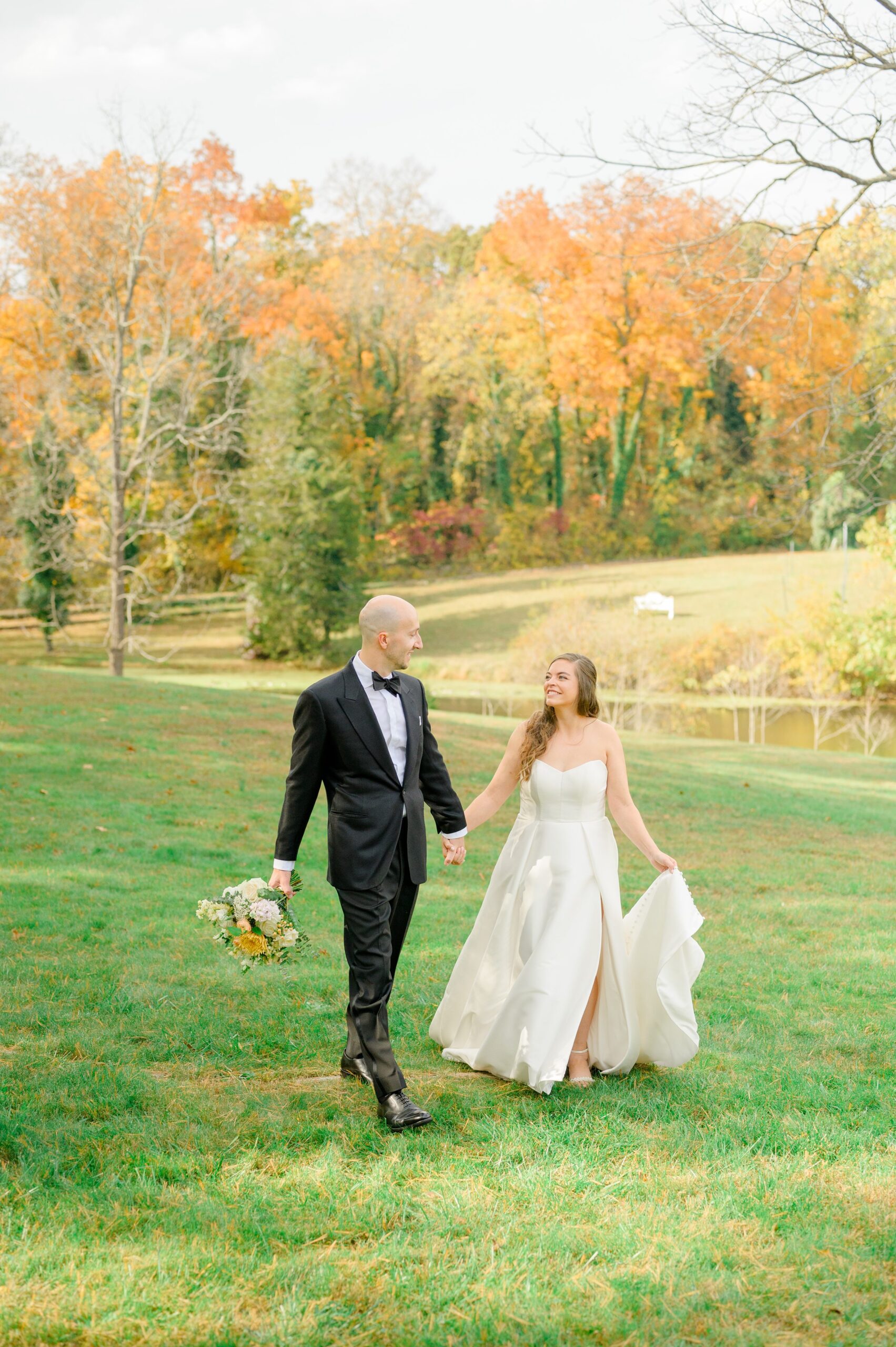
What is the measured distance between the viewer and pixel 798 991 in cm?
662

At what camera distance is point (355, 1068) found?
4.85 metres

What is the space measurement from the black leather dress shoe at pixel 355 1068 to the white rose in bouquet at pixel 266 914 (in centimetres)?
72

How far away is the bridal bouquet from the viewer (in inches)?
176

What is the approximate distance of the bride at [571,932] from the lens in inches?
187

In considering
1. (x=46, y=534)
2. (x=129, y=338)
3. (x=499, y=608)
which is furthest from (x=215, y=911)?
(x=499, y=608)

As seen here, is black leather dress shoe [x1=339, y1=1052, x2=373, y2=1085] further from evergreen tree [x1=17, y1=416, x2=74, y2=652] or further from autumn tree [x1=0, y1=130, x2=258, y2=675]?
evergreen tree [x1=17, y1=416, x2=74, y2=652]

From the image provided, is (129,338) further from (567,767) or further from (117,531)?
(567,767)

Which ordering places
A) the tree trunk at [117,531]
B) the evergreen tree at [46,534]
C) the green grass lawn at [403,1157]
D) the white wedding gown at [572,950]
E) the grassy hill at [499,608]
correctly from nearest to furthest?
the green grass lawn at [403,1157] → the white wedding gown at [572,950] → the tree trunk at [117,531] → the evergreen tree at [46,534] → the grassy hill at [499,608]

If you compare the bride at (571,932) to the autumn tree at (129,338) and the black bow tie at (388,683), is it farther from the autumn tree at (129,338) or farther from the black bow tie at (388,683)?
the autumn tree at (129,338)

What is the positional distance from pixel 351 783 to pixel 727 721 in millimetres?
22411

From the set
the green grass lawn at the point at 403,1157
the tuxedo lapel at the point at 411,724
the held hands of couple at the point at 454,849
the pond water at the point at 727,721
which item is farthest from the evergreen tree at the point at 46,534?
the tuxedo lapel at the point at 411,724

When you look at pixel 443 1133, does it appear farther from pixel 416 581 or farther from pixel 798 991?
pixel 416 581

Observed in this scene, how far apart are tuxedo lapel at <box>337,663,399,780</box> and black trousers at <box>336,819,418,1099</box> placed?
10.5 inches

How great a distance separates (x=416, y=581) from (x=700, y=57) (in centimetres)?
3066
